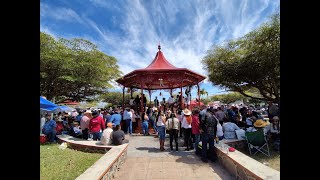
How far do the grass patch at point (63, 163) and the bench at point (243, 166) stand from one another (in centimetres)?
418

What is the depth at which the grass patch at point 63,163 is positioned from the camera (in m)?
6.05

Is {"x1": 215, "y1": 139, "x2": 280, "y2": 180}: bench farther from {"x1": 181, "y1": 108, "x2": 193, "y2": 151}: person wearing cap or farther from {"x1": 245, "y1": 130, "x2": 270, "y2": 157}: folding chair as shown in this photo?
{"x1": 181, "y1": 108, "x2": 193, "y2": 151}: person wearing cap

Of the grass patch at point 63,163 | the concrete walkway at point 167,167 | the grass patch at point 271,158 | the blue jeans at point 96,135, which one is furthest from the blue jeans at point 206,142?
the blue jeans at point 96,135

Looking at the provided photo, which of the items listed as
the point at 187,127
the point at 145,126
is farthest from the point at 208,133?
the point at 145,126

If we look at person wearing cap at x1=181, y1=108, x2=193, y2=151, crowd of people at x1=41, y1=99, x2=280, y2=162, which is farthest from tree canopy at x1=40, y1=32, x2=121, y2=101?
person wearing cap at x1=181, y1=108, x2=193, y2=151

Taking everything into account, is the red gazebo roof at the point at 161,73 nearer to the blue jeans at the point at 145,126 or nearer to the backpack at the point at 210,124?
the blue jeans at the point at 145,126

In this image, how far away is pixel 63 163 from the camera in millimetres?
7125

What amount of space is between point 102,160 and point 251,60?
10266 mm

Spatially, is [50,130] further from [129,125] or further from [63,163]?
[129,125]

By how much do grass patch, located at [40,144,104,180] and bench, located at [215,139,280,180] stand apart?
13.7ft

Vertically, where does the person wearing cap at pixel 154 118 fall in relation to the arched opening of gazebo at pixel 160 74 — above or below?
below
